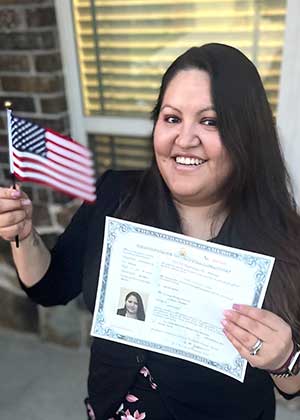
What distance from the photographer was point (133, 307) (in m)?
1.12

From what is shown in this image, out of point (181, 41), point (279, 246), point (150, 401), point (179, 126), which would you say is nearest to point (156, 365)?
point (150, 401)

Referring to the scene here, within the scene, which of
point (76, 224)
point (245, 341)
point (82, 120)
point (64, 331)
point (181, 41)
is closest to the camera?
point (245, 341)

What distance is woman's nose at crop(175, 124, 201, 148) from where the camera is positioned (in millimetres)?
1014

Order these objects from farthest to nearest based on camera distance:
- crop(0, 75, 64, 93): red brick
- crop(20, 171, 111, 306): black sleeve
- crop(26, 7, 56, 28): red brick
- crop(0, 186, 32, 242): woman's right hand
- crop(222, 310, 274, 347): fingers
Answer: crop(0, 75, 64, 93): red brick
crop(26, 7, 56, 28): red brick
crop(20, 171, 111, 306): black sleeve
crop(0, 186, 32, 242): woman's right hand
crop(222, 310, 274, 347): fingers

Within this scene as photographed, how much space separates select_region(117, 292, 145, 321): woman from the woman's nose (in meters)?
0.35

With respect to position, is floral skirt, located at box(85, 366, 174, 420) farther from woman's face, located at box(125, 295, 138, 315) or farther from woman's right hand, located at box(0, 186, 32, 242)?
woman's right hand, located at box(0, 186, 32, 242)

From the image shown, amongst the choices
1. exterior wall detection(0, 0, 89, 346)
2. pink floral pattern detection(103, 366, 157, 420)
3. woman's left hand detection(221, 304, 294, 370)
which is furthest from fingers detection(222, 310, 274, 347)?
exterior wall detection(0, 0, 89, 346)

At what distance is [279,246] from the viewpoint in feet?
3.62

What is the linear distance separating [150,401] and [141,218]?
1.49ft

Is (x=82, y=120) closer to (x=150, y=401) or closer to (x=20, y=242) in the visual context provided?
(x=20, y=242)

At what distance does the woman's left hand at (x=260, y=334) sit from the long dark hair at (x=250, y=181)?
0.11m

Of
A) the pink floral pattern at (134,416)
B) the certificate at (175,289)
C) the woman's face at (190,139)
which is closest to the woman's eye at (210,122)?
the woman's face at (190,139)

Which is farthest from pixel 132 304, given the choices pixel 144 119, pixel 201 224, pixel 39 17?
pixel 39 17

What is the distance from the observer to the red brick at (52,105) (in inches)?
83.0
